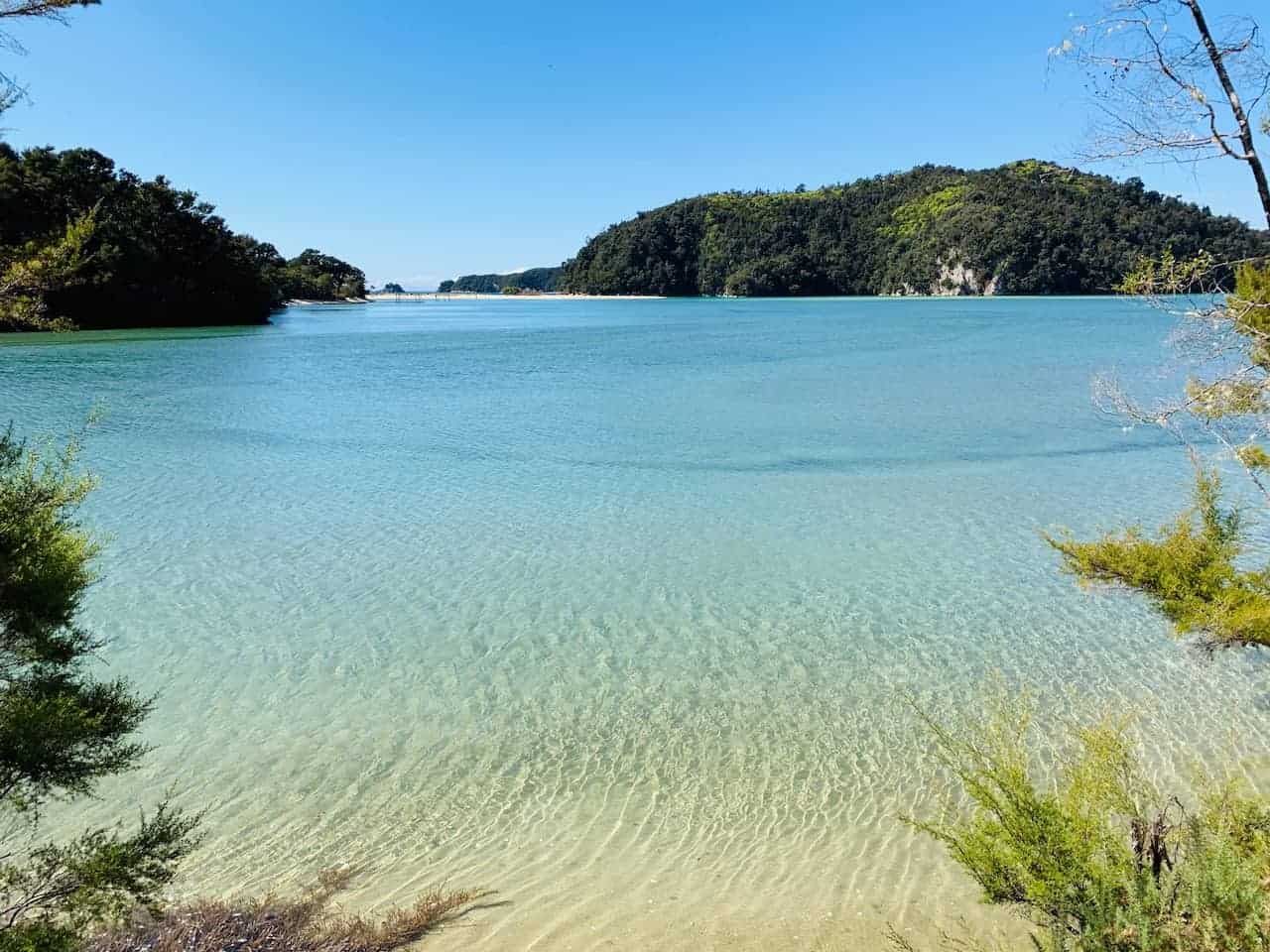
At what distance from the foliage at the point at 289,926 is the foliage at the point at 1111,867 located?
9.54 feet

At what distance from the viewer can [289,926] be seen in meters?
4.51

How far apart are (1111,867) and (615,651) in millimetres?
5574

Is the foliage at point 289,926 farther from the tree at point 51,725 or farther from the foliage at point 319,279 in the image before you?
the foliage at point 319,279

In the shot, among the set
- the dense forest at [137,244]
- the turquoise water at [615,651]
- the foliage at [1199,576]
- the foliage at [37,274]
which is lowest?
the turquoise water at [615,651]

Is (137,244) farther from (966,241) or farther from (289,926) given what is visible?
(966,241)

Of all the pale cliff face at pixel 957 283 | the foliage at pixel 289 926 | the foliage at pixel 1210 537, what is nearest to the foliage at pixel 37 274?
the foliage at pixel 289 926

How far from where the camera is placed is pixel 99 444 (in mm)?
20234

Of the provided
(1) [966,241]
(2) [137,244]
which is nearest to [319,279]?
(2) [137,244]

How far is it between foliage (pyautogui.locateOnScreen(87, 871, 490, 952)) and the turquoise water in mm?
249

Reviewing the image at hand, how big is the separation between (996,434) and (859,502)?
29.0ft

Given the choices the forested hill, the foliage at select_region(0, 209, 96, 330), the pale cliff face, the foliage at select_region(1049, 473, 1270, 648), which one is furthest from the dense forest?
the pale cliff face

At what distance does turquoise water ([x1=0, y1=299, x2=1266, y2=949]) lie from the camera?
5359mm

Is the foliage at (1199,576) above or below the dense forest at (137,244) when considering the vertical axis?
below

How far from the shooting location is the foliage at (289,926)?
13.6 feet
